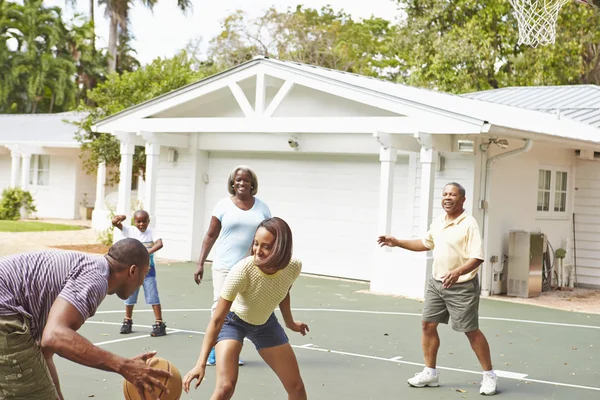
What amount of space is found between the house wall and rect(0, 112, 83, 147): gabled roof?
15.7 m

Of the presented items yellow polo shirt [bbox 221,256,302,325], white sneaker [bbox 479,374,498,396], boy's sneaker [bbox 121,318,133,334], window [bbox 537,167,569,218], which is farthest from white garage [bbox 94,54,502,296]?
yellow polo shirt [bbox 221,256,302,325]

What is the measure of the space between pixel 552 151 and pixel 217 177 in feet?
22.1

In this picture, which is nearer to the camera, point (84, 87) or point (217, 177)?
point (217, 177)

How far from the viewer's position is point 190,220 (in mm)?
17766

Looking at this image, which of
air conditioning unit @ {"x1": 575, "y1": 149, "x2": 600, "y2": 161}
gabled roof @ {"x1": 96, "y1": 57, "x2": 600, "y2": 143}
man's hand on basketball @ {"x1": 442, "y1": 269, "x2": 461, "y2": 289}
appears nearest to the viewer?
man's hand on basketball @ {"x1": 442, "y1": 269, "x2": 461, "y2": 289}

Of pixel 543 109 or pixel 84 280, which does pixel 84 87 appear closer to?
pixel 543 109

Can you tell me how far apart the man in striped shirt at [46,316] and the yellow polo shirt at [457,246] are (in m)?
3.88

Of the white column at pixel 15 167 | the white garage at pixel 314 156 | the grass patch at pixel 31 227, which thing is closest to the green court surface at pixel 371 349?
the white garage at pixel 314 156

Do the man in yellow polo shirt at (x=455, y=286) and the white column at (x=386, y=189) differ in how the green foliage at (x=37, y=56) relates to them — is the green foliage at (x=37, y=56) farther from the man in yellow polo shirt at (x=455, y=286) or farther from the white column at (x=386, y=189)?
the man in yellow polo shirt at (x=455, y=286)

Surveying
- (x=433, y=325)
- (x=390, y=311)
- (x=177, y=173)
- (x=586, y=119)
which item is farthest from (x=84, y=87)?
(x=433, y=325)

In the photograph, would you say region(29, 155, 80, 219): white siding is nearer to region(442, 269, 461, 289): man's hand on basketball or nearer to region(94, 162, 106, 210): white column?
region(94, 162, 106, 210): white column

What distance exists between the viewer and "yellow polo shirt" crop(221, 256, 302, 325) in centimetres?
500

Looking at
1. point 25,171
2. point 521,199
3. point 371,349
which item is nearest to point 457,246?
point 371,349

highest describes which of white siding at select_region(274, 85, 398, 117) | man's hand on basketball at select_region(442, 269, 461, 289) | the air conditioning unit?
white siding at select_region(274, 85, 398, 117)
